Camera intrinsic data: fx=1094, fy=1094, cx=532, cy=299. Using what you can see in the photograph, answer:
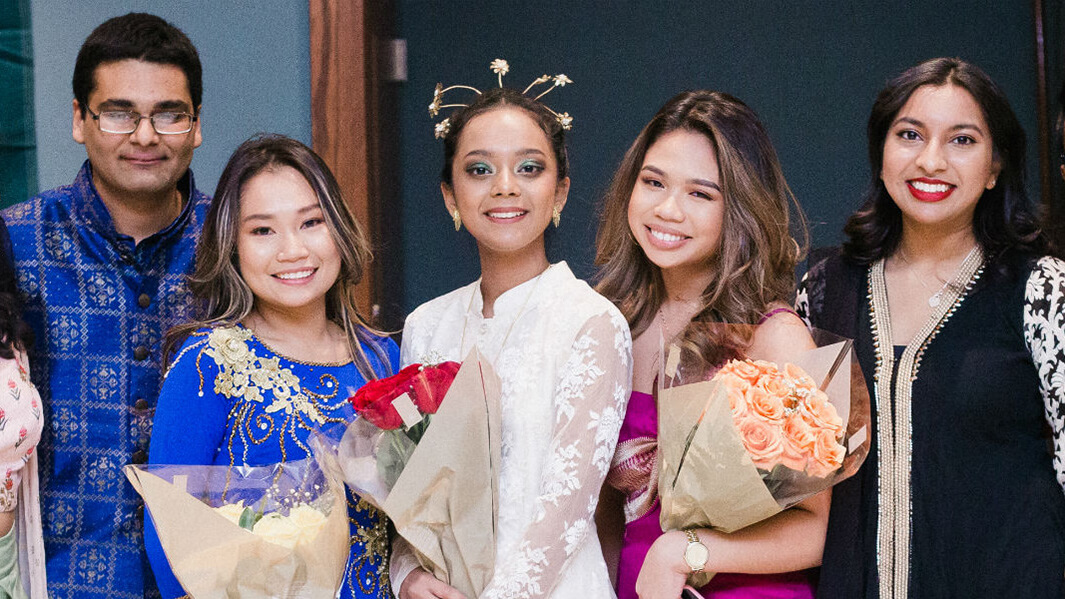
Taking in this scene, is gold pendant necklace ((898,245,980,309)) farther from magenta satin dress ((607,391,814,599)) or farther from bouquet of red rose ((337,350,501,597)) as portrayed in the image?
bouquet of red rose ((337,350,501,597))

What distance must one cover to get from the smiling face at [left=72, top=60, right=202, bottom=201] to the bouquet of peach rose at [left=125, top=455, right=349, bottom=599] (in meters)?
0.86

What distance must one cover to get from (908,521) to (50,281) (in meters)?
1.81

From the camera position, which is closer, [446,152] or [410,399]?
[410,399]

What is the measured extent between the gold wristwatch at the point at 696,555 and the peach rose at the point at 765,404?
0.31 m

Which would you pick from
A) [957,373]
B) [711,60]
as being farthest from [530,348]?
[711,60]

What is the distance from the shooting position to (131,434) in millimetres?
2271

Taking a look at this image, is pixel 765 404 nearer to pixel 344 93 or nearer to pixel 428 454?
pixel 428 454

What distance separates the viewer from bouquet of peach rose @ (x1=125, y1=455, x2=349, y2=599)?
1.69m

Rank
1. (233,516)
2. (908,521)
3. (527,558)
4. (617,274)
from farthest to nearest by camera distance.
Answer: (617,274)
(908,521)
(527,558)
(233,516)

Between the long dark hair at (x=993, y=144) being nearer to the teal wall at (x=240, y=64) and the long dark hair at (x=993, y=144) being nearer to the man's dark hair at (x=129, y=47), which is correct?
the man's dark hair at (x=129, y=47)

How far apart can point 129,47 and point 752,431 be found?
1561 millimetres

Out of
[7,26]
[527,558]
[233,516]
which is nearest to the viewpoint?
[233,516]

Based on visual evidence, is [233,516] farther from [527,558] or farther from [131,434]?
[131,434]

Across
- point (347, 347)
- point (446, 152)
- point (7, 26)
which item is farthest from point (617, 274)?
point (7, 26)
